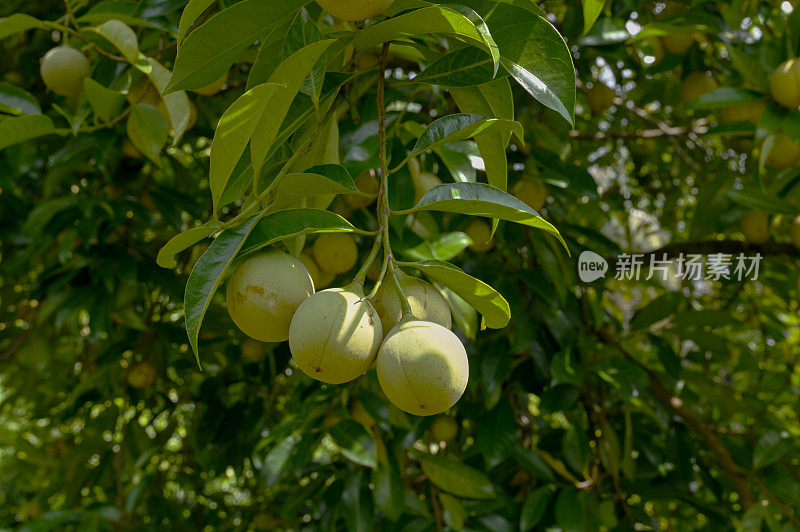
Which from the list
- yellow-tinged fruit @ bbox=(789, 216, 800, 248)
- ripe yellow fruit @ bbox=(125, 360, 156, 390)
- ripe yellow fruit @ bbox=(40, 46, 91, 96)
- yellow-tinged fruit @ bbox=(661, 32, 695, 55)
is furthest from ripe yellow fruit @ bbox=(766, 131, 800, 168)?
ripe yellow fruit @ bbox=(125, 360, 156, 390)

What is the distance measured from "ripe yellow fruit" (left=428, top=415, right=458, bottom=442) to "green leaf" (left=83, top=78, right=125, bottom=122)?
947mm

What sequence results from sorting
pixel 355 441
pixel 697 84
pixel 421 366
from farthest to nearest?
pixel 697 84 → pixel 355 441 → pixel 421 366

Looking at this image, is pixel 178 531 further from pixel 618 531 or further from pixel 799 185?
pixel 799 185

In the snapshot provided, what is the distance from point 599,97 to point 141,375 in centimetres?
144

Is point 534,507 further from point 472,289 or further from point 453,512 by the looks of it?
point 472,289

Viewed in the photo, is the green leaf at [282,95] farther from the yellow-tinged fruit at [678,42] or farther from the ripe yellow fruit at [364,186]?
the yellow-tinged fruit at [678,42]

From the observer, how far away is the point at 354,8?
1.89 ft

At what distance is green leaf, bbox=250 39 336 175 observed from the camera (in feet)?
1.87

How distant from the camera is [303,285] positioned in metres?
0.60

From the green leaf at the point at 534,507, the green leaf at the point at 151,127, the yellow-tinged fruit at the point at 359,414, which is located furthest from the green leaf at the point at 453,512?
the green leaf at the point at 151,127

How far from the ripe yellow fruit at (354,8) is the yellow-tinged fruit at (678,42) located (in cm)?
130

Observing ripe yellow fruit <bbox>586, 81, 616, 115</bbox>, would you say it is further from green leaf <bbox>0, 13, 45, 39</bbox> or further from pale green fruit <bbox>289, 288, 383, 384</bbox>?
pale green fruit <bbox>289, 288, 383, 384</bbox>

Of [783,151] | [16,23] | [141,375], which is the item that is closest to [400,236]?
[16,23]

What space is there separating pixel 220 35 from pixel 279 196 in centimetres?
17
